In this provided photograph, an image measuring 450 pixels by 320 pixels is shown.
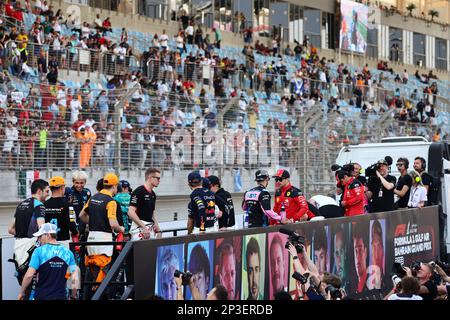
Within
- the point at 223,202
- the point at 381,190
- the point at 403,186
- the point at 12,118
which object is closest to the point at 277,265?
the point at 223,202

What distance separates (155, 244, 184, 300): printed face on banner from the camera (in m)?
7.68

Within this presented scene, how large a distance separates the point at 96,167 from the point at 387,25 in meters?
37.2

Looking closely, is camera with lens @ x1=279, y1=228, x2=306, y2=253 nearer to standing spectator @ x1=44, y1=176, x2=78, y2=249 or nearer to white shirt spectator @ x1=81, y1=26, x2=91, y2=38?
standing spectator @ x1=44, y1=176, x2=78, y2=249

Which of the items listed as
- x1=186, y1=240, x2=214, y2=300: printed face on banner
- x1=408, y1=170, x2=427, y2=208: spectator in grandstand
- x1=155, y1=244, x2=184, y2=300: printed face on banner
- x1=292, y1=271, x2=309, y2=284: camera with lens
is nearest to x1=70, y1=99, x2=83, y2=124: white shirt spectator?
x1=408, y1=170, x2=427, y2=208: spectator in grandstand

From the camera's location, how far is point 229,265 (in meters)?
8.69

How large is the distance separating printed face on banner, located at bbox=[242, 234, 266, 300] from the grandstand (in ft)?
22.7

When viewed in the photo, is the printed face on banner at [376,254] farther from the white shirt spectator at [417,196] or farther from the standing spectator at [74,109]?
the standing spectator at [74,109]

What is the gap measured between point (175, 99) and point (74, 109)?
2543 millimetres

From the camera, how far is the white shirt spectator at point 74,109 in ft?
52.4

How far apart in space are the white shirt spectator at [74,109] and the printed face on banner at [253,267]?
7508 mm

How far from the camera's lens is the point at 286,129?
19.8 metres

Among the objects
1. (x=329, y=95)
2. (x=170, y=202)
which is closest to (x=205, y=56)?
(x=329, y=95)

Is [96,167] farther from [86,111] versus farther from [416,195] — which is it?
[416,195]
